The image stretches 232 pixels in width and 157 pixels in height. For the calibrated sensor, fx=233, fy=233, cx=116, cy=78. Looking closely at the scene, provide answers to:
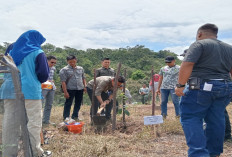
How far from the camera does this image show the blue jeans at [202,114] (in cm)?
248

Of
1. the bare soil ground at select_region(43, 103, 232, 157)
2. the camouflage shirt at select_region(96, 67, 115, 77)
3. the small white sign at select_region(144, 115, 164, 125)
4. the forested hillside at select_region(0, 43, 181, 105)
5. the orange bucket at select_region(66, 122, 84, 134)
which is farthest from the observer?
the forested hillside at select_region(0, 43, 181, 105)

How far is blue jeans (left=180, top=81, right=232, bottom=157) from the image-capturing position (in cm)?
248

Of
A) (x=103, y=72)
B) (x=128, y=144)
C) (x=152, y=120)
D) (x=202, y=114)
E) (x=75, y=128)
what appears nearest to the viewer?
(x=202, y=114)

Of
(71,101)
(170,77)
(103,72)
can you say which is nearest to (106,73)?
(103,72)

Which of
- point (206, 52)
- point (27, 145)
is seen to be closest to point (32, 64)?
point (27, 145)

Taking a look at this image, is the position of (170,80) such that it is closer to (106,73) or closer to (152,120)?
(106,73)

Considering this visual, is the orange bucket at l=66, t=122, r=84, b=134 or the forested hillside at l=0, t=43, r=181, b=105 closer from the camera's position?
the orange bucket at l=66, t=122, r=84, b=134

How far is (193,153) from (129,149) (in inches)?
46.9

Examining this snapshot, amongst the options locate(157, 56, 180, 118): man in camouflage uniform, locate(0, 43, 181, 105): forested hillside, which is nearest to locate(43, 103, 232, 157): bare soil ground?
locate(157, 56, 180, 118): man in camouflage uniform

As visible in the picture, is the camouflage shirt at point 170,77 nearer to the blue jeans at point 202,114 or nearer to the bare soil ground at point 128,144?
the bare soil ground at point 128,144

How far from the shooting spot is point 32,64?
2777 mm

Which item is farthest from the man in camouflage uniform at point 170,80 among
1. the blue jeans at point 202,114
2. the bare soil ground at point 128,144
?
the blue jeans at point 202,114

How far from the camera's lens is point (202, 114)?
2.57m

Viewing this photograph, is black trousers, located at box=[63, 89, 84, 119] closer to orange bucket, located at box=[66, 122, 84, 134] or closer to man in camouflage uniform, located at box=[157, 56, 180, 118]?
orange bucket, located at box=[66, 122, 84, 134]
